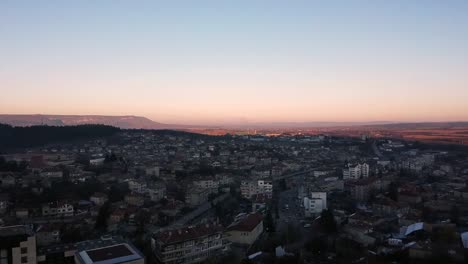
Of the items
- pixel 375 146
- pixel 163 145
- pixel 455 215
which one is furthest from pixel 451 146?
pixel 455 215

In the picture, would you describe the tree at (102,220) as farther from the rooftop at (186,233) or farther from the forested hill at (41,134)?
the forested hill at (41,134)

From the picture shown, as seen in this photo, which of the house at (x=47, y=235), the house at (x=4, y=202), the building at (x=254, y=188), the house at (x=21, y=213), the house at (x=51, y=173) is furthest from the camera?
the house at (x=51, y=173)

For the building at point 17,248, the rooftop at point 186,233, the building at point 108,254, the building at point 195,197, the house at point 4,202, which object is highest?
the building at point 17,248

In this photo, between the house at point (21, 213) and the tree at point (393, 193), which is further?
the tree at point (393, 193)

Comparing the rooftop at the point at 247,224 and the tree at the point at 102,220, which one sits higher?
the rooftop at the point at 247,224

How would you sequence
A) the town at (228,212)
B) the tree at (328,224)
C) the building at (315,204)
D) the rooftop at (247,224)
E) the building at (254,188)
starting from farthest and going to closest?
Answer: 1. the building at (254,188)
2. the building at (315,204)
3. the tree at (328,224)
4. the rooftop at (247,224)
5. the town at (228,212)

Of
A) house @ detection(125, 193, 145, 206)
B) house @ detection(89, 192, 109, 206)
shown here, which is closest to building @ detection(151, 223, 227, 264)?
house @ detection(125, 193, 145, 206)

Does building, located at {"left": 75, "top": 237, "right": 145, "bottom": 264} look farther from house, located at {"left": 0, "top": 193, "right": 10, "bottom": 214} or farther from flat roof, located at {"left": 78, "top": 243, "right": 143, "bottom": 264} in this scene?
house, located at {"left": 0, "top": 193, "right": 10, "bottom": 214}

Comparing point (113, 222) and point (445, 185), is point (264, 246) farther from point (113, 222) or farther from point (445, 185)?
point (445, 185)

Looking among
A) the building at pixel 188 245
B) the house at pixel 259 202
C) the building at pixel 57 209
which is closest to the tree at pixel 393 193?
the house at pixel 259 202
